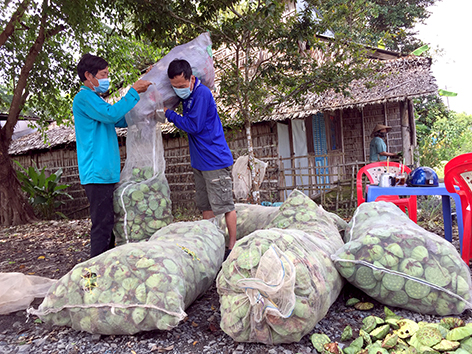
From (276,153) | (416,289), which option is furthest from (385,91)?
(416,289)

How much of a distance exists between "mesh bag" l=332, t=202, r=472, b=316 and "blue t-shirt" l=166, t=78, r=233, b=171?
1.29m

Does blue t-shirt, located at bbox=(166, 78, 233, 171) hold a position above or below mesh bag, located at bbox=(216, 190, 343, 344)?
above

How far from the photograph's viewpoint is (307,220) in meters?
2.39

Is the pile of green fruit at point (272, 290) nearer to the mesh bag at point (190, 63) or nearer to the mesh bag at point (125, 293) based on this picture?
the mesh bag at point (125, 293)

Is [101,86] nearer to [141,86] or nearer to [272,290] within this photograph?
[141,86]

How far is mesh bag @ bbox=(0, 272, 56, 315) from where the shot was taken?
6.72ft

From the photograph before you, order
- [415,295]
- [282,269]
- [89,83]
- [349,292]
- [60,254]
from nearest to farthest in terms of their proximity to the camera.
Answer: [282,269]
[415,295]
[349,292]
[89,83]
[60,254]

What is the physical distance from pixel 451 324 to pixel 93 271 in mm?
1788

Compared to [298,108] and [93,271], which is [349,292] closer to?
[93,271]

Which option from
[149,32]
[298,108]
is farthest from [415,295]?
[298,108]

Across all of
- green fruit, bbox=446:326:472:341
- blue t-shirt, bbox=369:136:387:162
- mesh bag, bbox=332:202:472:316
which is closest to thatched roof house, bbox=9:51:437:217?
blue t-shirt, bbox=369:136:387:162

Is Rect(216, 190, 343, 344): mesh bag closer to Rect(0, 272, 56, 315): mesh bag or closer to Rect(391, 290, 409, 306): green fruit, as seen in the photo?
Rect(391, 290, 409, 306): green fruit

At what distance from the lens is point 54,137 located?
33.1 ft

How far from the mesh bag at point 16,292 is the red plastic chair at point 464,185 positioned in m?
2.92
